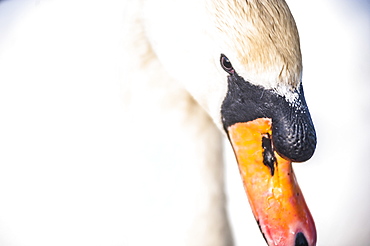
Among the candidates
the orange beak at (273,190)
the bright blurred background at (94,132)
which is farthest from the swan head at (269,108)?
the bright blurred background at (94,132)

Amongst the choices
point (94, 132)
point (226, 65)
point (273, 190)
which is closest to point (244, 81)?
point (226, 65)

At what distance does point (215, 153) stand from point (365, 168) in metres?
0.65

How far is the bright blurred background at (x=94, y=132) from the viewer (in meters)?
1.52

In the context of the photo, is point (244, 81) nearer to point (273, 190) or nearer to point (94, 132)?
point (273, 190)

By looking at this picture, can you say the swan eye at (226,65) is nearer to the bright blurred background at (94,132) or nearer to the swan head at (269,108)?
the swan head at (269,108)

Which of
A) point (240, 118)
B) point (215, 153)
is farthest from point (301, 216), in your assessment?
point (215, 153)

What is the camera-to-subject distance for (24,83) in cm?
174

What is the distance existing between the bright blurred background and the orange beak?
420 millimetres

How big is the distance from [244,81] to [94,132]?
71cm

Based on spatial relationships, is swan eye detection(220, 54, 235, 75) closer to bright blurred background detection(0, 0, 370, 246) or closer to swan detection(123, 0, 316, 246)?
swan detection(123, 0, 316, 246)

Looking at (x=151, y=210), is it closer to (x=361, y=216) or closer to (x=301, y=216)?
(x=301, y=216)

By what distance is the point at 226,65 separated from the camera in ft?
3.23

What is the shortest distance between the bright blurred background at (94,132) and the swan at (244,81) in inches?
10.1

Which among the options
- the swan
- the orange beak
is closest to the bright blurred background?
the swan
